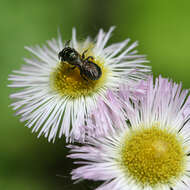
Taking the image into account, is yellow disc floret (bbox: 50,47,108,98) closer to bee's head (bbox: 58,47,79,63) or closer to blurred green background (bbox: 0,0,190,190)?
bee's head (bbox: 58,47,79,63)

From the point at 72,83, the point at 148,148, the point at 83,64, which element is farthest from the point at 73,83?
the point at 148,148

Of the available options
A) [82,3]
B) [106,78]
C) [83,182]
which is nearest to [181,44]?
[82,3]

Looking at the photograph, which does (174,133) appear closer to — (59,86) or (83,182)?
(83,182)

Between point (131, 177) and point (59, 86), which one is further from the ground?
point (59, 86)

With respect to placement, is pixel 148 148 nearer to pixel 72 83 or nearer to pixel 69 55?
pixel 72 83

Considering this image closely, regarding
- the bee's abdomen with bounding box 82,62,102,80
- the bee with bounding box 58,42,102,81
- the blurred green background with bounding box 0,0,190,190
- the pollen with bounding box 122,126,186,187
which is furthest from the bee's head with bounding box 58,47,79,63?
the blurred green background with bounding box 0,0,190,190

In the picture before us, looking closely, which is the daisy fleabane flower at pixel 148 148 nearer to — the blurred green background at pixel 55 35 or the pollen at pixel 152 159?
the pollen at pixel 152 159

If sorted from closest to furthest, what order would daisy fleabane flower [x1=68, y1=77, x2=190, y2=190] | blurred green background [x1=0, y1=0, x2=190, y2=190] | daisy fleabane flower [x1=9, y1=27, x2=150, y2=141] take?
daisy fleabane flower [x1=68, y1=77, x2=190, y2=190] → daisy fleabane flower [x1=9, y1=27, x2=150, y2=141] → blurred green background [x1=0, y1=0, x2=190, y2=190]
